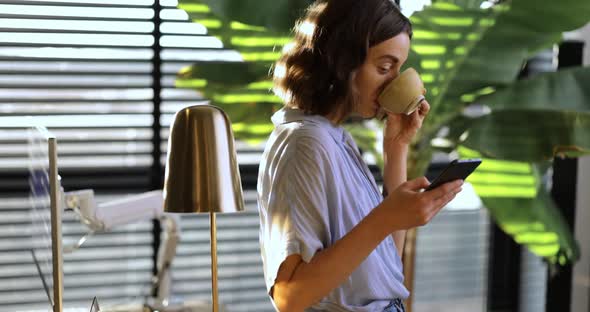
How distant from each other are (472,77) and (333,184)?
144cm

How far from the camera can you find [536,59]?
3.26 meters

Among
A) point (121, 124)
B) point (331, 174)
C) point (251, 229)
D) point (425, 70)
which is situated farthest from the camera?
point (251, 229)

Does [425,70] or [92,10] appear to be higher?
[92,10]

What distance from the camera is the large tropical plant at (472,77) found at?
253 centimetres

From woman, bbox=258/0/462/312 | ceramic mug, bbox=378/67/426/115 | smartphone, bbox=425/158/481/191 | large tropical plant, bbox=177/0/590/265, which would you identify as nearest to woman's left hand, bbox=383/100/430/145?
ceramic mug, bbox=378/67/426/115

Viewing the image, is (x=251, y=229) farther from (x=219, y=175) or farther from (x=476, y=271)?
(x=219, y=175)

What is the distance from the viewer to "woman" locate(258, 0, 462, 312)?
1.28 metres

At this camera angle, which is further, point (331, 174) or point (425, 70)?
point (425, 70)

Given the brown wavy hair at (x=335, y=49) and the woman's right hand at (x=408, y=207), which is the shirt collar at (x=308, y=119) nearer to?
the brown wavy hair at (x=335, y=49)

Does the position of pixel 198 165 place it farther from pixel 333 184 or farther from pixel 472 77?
pixel 472 77

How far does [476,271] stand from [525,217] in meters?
0.56

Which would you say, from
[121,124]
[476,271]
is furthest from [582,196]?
[121,124]

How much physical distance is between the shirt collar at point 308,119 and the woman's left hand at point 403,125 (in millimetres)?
255

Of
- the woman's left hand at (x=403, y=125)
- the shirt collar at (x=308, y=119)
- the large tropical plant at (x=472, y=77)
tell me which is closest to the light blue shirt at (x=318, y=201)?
the shirt collar at (x=308, y=119)
